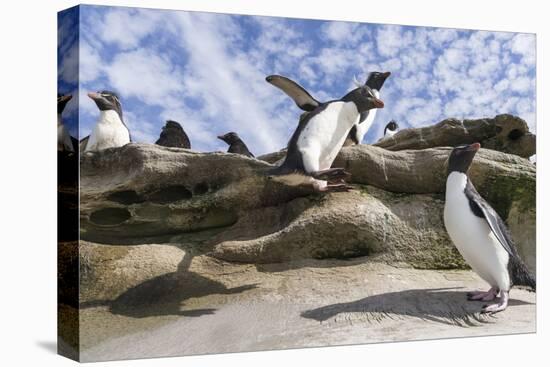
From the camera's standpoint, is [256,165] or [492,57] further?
[492,57]

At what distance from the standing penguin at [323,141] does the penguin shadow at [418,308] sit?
1212mm

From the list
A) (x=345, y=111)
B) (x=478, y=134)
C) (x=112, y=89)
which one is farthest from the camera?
(x=478, y=134)

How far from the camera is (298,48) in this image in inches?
313

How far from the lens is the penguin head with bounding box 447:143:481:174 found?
856 cm

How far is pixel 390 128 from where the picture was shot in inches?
336

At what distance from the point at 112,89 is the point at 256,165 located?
1636 mm

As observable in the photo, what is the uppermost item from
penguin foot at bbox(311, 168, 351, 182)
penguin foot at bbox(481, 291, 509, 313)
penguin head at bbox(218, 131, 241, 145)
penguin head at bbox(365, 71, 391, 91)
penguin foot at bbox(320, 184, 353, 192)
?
penguin head at bbox(365, 71, 391, 91)

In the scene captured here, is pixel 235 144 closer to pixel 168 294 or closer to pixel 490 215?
pixel 168 294

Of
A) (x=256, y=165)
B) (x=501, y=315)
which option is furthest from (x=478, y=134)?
(x=256, y=165)

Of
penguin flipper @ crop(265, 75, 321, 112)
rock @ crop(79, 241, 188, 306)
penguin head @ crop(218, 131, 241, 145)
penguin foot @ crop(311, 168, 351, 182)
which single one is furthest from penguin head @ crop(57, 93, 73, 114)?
penguin foot @ crop(311, 168, 351, 182)

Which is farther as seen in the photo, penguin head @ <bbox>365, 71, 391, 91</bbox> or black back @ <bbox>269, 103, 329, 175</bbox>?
penguin head @ <bbox>365, 71, 391, 91</bbox>

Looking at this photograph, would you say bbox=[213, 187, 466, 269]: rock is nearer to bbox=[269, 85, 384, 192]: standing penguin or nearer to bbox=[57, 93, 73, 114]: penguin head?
bbox=[269, 85, 384, 192]: standing penguin

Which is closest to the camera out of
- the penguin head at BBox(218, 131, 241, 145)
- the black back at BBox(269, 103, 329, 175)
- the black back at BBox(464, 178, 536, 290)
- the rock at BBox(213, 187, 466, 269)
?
the penguin head at BBox(218, 131, 241, 145)

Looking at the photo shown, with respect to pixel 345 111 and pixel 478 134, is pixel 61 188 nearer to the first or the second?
pixel 345 111
